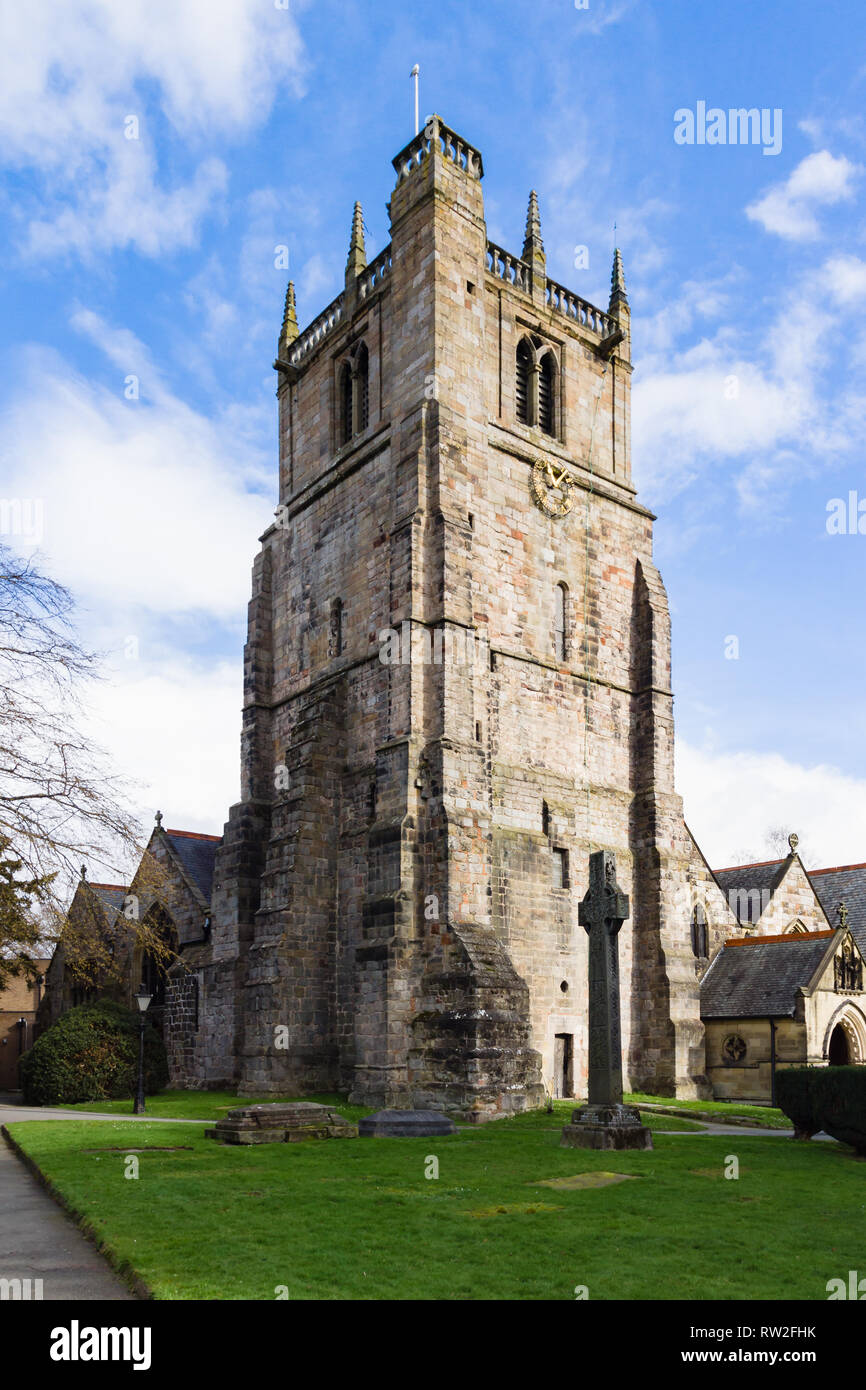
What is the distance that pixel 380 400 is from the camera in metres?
28.2

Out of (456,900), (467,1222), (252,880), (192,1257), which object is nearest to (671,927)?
(456,900)

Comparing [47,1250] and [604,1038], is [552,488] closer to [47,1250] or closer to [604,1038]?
[604,1038]

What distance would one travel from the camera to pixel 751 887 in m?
33.7

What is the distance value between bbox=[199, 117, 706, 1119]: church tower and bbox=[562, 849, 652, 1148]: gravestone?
4.83 m

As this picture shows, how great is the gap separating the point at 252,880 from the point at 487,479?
12197 mm

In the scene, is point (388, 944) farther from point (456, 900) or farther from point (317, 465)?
point (317, 465)

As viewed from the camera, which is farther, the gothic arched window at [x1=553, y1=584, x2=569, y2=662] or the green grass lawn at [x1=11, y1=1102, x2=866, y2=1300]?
the gothic arched window at [x1=553, y1=584, x2=569, y2=662]

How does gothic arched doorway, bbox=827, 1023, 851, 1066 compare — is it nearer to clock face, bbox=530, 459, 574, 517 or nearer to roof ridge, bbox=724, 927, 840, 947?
roof ridge, bbox=724, 927, 840, 947

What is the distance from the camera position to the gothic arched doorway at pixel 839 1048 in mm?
26703

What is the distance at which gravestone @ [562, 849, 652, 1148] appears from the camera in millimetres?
14758

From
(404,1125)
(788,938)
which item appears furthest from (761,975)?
(404,1125)

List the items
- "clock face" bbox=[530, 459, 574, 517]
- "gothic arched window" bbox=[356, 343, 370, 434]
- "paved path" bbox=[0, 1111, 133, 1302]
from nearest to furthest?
"paved path" bbox=[0, 1111, 133, 1302]
"clock face" bbox=[530, 459, 574, 517]
"gothic arched window" bbox=[356, 343, 370, 434]

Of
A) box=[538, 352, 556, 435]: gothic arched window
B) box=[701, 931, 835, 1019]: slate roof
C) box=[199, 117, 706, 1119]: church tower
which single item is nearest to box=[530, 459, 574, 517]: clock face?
box=[199, 117, 706, 1119]: church tower

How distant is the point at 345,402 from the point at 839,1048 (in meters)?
21.7
